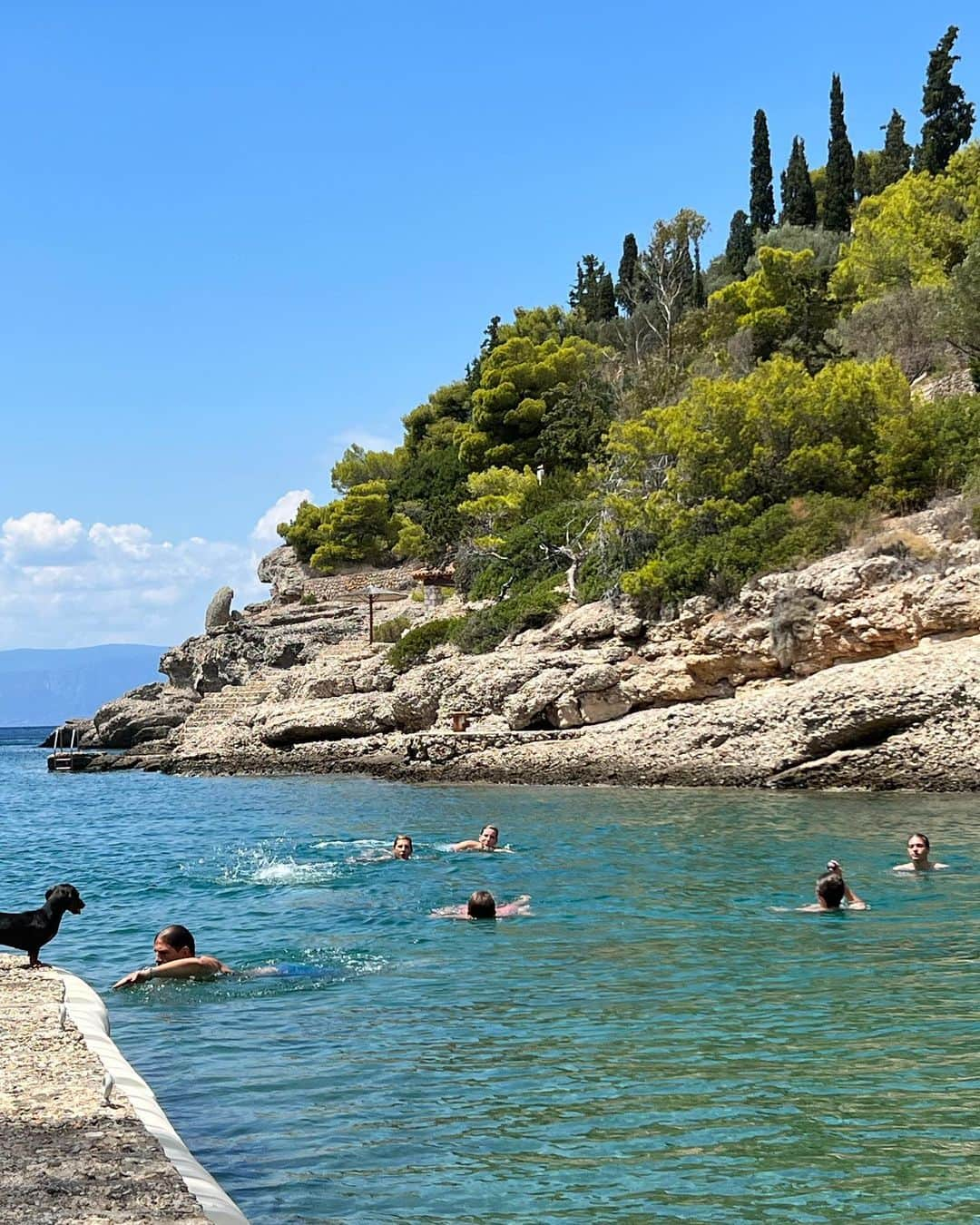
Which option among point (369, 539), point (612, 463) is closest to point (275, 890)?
point (612, 463)

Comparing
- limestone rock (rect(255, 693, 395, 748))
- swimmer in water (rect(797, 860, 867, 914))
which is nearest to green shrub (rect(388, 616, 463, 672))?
limestone rock (rect(255, 693, 395, 748))

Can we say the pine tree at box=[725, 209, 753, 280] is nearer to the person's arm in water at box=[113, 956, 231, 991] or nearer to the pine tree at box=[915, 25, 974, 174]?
the pine tree at box=[915, 25, 974, 174]

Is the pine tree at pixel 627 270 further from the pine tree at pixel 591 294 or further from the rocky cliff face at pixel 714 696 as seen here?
the rocky cliff face at pixel 714 696

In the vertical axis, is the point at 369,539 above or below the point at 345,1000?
above

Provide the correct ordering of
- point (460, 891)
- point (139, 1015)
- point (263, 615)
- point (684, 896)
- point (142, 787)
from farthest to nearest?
point (263, 615)
point (142, 787)
point (460, 891)
point (684, 896)
point (139, 1015)

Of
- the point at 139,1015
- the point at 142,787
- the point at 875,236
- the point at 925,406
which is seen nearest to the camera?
the point at 139,1015

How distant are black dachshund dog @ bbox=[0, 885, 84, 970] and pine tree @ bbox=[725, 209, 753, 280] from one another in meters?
60.2

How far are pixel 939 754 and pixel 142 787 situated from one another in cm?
2416

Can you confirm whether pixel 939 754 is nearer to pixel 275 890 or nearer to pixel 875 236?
pixel 275 890

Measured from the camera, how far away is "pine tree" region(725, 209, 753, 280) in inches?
2586

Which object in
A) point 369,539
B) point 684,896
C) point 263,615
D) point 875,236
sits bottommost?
point 684,896

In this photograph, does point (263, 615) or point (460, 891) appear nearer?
point (460, 891)

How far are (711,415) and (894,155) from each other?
35.7m

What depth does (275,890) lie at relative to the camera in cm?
1672
